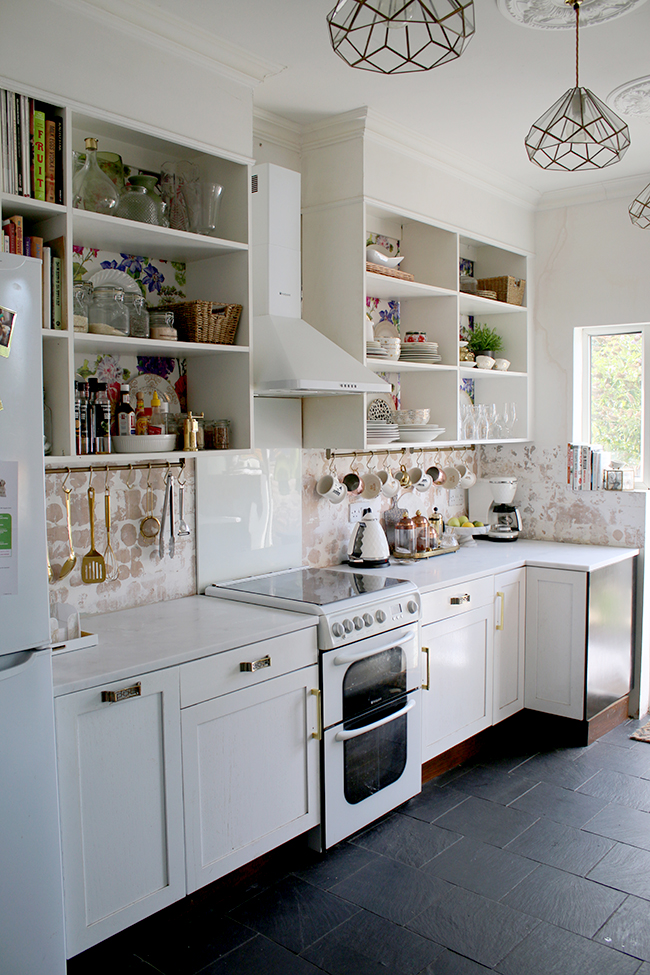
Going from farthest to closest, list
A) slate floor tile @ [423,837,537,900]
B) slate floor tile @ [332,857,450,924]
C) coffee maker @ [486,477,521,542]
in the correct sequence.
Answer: coffee maker @ [486,477,521,542] < slate floor tile @ [423,837,537,900] < slate floor tile @ [332,857,450,924]

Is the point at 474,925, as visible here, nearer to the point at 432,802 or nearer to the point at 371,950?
the point at 371,950

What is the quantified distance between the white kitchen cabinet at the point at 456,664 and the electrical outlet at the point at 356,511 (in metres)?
0.66

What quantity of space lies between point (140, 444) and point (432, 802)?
188 centimetres

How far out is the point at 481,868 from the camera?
105 inches

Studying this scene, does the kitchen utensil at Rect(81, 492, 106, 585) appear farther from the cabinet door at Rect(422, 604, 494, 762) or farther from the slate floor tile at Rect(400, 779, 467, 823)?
the slate floor tile at Rect(400, 779, 467, 823)

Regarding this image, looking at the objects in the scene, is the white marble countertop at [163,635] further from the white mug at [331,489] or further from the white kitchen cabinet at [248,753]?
the white mug at [331,489]

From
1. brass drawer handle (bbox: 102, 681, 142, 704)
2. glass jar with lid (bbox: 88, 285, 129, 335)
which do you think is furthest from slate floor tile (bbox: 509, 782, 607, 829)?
glass jar with lid (bbox: 88, 285, 129, 335)

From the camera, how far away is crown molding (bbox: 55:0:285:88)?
7.40 feet

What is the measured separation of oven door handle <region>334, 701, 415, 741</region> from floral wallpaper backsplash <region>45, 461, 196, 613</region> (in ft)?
2.66

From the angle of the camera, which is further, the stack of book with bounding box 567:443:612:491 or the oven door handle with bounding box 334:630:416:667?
the stack of book with bounding box 567:443:612:491

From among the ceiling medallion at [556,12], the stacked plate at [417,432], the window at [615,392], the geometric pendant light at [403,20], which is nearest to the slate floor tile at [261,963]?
the stacked plate at [417,432]

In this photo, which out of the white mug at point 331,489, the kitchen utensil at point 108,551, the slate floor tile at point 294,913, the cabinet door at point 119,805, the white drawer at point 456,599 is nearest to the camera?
the cabinet door at point 119,805

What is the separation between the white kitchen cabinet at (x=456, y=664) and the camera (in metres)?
3.19

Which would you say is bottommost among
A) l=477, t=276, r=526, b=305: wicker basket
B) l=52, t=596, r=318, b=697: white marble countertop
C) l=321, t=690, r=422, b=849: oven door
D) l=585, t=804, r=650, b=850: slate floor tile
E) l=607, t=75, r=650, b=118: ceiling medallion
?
l=585, t=804, r=650, b=850: slate floor tile
